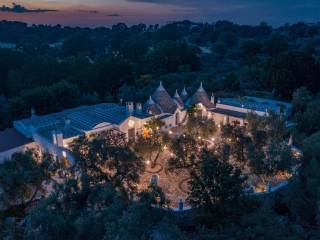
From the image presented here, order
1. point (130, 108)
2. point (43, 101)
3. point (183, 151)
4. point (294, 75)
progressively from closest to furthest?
point (183, 151) < point (130, 108) < point (43, 101) < point (294, 75)

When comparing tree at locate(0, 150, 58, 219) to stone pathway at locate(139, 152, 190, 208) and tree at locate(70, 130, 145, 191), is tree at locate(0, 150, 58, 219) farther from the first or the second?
stone pathway at locate(139, 152, 190, 208)

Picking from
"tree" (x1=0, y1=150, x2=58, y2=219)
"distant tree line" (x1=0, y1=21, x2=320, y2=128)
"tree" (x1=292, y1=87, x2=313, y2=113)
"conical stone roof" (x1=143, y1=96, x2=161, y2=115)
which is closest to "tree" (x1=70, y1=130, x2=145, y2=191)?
"tree" (x1=0, y1=150, x2=58, y2=219)

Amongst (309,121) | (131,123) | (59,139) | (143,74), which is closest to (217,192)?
(59,139)

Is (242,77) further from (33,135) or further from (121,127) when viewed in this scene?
(33,135)

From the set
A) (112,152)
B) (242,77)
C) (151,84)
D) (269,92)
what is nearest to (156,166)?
(112,152)

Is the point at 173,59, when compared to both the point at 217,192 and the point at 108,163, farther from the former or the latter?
the point at 217,192

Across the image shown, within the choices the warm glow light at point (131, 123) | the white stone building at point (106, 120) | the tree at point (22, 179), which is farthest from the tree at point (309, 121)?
the tree at point (22, 179)

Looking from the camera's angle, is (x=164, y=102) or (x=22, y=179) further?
(x=164, y=102)
